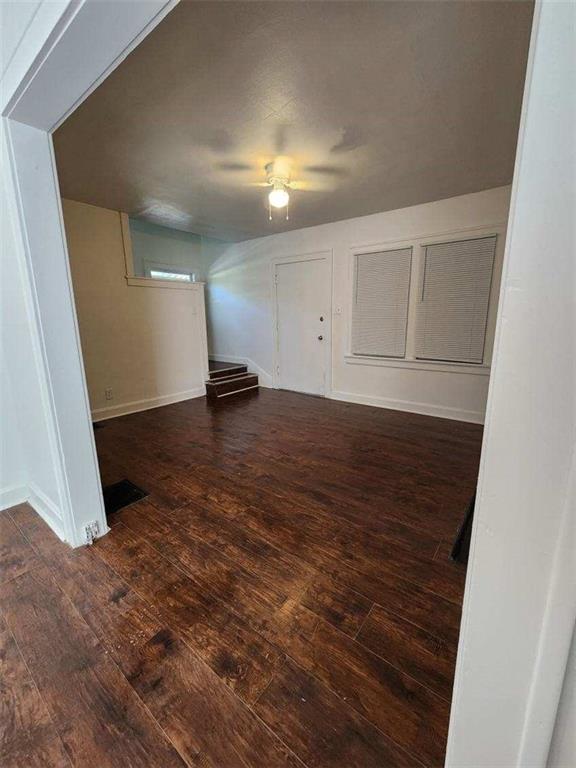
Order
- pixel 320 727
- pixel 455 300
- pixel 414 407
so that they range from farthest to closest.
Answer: pixel 414 407 → pixel 455 300 → pixel 320 727

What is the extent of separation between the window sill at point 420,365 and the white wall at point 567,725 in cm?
324

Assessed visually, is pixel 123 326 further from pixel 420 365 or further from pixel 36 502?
pixel 420 365

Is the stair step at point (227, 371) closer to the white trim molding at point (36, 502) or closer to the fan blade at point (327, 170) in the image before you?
the white trim molding at point (36, 502)

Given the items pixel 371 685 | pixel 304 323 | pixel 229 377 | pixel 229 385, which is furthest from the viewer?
pixel 229 377

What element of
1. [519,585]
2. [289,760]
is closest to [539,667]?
[519,585]

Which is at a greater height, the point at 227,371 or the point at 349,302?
the point at 349,302

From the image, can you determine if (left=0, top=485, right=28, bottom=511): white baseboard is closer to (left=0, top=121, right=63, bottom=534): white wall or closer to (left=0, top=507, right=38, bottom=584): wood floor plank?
(left=0, top=121, right=63, bottom=534): white wall

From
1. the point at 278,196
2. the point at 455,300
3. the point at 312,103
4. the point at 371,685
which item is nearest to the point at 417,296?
the point at 455,300

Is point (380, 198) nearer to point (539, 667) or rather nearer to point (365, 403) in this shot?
point (365, 403)

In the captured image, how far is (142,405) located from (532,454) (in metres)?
4.21

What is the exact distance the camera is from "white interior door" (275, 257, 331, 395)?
4215 millimetres

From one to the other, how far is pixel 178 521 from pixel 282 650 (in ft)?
3.14

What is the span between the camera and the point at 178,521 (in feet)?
6.00

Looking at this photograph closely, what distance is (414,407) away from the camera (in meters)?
3.73
